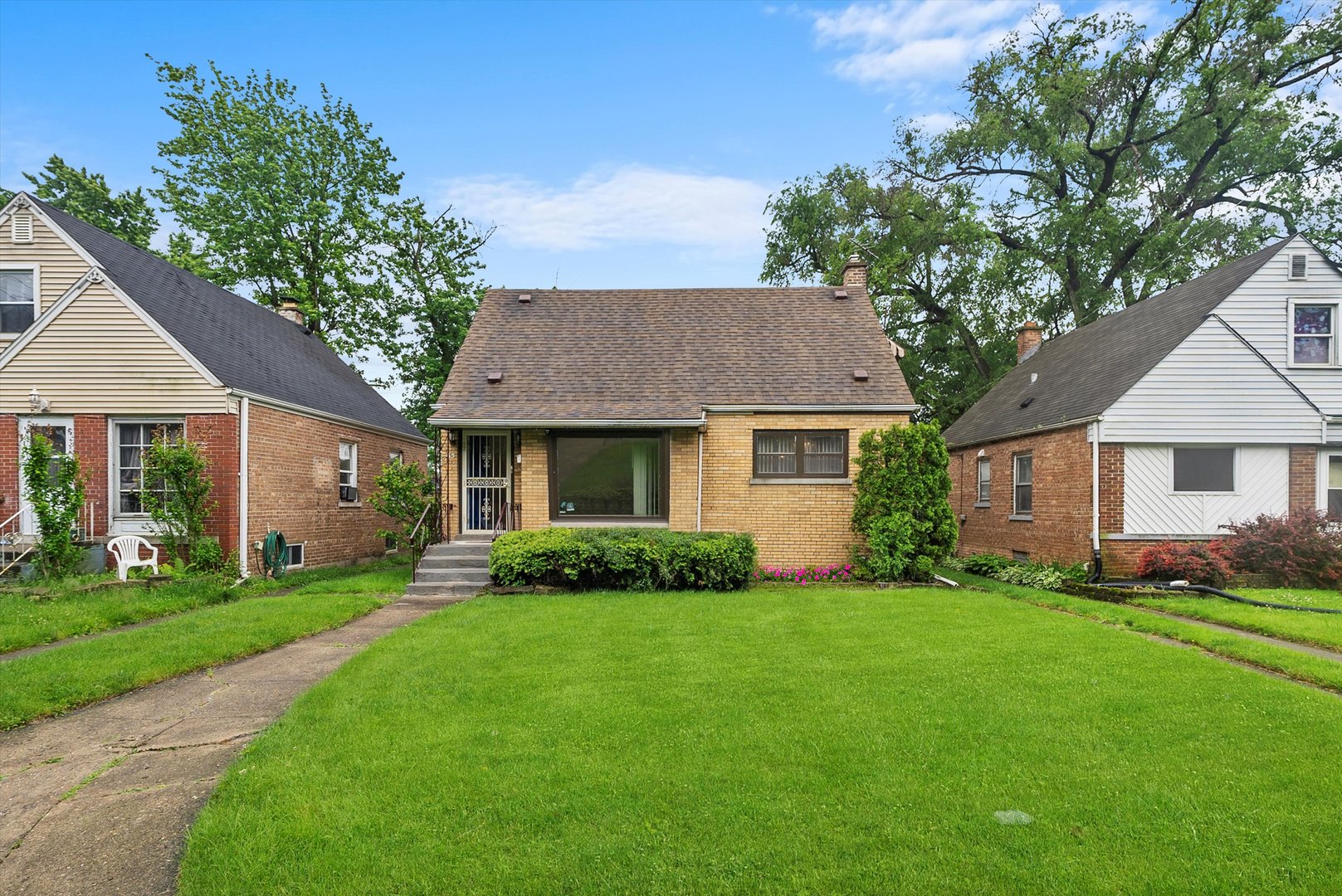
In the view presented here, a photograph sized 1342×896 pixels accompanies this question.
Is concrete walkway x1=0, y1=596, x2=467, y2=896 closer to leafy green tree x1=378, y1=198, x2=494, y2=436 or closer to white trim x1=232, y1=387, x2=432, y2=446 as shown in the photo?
white trim x1=232, y1=387, x2=432, y2=446

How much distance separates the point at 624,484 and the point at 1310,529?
1208cm

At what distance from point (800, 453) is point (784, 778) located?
10.1m

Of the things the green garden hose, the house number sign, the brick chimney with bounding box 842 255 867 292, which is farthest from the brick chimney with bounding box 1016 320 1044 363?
the green garden hose

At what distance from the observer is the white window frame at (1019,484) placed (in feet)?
51.2

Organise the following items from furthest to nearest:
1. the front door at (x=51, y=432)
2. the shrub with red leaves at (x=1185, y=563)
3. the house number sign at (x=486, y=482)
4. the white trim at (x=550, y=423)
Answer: the house number sign at (x=486, y=482)
the white trim at (x=550, y=423)
the front door at (x=51, y=432)
the shrub with red leaves at (x=1185, y=563)

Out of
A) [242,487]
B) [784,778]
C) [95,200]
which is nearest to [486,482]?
[242,487]

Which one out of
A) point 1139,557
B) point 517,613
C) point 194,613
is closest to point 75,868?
point 517,613

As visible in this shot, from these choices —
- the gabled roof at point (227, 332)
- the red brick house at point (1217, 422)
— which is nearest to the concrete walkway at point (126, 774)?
the gabled roof at point (227, 332)

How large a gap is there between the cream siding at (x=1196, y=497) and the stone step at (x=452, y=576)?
11.9 m

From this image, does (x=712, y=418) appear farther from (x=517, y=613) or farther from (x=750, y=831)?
(x=750, y=831)

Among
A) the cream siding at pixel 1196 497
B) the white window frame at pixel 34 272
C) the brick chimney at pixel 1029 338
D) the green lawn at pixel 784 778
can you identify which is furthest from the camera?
the brick chimney at pixel 1029 338

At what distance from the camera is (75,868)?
320 cm

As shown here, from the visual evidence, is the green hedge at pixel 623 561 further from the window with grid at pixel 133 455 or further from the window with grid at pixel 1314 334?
the window with grid at pixel 1314 334

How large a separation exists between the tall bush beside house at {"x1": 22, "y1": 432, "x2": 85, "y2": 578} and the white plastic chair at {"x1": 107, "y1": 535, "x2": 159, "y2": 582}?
54cm
